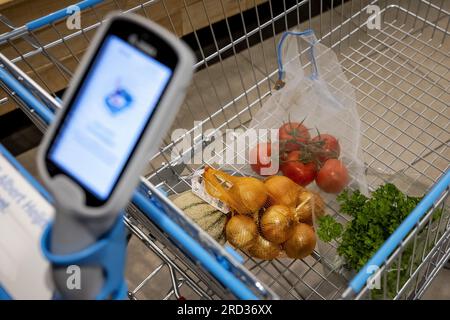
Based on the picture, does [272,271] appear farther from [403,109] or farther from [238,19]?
[238,19]

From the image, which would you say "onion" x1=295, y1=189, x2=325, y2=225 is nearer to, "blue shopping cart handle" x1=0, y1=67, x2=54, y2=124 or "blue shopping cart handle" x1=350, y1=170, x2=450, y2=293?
"blue shopping cart handle" x1=350, y1=170, x2=450, y2=293

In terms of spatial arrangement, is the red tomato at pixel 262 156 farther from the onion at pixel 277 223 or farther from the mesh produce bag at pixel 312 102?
the onion at pixel 277 223

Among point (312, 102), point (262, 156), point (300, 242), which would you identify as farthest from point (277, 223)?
point (312, 102)

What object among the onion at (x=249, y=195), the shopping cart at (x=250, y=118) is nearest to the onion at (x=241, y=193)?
the onion at (x=249, y=195)

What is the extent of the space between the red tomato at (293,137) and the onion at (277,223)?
0.15m

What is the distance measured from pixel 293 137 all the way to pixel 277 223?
20 cm

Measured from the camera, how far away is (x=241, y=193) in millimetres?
865

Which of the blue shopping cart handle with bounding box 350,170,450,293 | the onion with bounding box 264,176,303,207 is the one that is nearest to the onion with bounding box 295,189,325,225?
the onion with bounding box 264,176,303,207

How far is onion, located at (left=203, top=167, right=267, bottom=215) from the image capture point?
2.83ft

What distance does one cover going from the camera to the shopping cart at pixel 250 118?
1.93 feet

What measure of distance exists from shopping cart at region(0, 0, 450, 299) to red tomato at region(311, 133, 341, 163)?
104 mm

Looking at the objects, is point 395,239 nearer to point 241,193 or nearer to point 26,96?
point 241,193


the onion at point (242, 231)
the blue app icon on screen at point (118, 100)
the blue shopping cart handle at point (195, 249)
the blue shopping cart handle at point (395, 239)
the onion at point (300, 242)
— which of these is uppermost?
the blue app icon on screen at point (118, 100)

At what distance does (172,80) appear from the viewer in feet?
1.42
